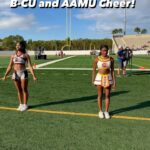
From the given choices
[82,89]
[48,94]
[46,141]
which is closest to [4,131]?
[46,141]

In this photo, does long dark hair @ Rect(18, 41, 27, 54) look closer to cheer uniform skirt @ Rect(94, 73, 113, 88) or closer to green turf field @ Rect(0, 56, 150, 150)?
green turf field @ Rect(0, 56, 150, 150)

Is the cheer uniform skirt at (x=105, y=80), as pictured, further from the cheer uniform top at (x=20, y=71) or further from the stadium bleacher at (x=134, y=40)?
the stadium bleacher at (x=134, y=40)

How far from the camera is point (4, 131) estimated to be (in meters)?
6.06

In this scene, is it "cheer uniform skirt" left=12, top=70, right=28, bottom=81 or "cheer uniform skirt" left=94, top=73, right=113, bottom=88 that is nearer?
"cheer uniform skirt" left=94, top=73, right=113, bottom=88

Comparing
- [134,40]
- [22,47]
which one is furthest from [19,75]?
[134,40]

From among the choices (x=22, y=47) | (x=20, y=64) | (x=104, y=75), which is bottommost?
(x=104, y=75)

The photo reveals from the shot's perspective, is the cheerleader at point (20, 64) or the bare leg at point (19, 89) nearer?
the cheerleader at point (20, 64)

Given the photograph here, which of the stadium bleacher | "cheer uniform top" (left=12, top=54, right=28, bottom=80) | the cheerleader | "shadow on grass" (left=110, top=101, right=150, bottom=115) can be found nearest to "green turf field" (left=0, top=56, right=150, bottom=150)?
"shadow on grass" (left=110, top=101, right=150, bottom=115)

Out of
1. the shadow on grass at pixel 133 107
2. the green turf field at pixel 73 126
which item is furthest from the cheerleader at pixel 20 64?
the shadow on grass at pixel 133 107

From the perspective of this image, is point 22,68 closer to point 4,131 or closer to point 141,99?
point 4,131

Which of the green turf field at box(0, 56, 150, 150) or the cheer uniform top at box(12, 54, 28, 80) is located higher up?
the cheer uniform top at box(12, 54, 28, 80)

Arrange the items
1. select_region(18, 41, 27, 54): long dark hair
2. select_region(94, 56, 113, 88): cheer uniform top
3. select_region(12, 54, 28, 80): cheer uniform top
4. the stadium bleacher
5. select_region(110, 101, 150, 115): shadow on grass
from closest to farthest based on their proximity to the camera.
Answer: select_region(94, 56, 113, 88): cheer uniform top
select_region(18, 41, 27, 54): long dark hair
select_region(12, 54, 28, 80): cheer uniform top
select_region(110, 101, 150, 115): shadow on grass
the stadium bleacher

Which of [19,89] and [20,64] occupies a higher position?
[20,64]

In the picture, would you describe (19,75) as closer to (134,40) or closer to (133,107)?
(133,107)
